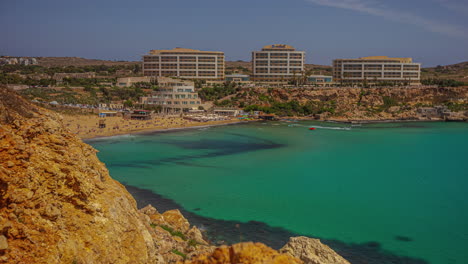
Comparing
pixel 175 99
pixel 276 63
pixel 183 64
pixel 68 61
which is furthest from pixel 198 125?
pixel 68 61

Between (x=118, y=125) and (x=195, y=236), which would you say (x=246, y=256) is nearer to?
(x=195, y=236)

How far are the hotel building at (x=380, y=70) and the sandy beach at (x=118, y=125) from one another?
4827 centimetres

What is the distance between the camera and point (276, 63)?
341 ft

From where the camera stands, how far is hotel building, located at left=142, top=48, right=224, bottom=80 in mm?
100375

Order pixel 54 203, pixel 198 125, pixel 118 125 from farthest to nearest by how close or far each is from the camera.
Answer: pixel 198 125, pixel 118 125, pixel 54 203

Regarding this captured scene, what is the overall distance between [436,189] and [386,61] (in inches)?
3188

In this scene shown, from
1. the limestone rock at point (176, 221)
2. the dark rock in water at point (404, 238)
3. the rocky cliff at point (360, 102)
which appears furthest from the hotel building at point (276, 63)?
the limestone rock at point (176, 221)

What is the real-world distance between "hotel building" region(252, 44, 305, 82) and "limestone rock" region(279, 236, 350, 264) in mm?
92969

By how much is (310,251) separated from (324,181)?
64.8 ft

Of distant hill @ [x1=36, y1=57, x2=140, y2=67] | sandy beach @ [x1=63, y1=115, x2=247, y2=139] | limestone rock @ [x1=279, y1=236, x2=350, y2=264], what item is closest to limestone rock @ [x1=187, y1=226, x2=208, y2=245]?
limestone rock @ [x1=279, y1=236, x2=350, y2=264]

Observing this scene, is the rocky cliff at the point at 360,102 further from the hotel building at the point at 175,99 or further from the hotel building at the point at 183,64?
the hotel building at the point at 183,64

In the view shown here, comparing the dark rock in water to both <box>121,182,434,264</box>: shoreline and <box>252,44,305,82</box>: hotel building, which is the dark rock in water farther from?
<box>252,44,305,82</box>: hotel building

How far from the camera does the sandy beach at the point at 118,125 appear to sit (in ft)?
169

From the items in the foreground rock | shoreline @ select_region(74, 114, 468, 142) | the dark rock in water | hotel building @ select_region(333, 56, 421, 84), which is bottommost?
the dark rock in water
